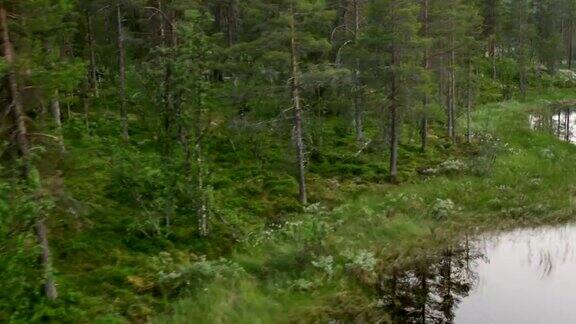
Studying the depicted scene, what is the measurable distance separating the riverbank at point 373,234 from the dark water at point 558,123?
36.3 ft

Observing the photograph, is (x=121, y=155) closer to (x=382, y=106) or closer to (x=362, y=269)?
(x=362, y=269)

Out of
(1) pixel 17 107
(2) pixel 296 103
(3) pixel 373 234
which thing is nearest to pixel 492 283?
(3) pixel 373 234

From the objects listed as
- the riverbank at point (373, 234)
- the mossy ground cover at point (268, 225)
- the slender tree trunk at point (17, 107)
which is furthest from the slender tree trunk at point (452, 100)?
the slender tree trunk at point (17, 107)

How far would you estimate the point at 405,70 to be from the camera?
2438cm

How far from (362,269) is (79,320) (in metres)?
7.89

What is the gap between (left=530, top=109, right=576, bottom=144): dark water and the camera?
4152 centimetres

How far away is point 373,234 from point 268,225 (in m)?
3.92

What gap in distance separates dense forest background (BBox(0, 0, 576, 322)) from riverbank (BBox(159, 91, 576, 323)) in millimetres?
919

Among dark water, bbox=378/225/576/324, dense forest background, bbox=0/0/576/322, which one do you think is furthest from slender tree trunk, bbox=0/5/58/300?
dark water, bbox=378/225/576/324

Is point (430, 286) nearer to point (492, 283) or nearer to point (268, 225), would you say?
point (492, 283)

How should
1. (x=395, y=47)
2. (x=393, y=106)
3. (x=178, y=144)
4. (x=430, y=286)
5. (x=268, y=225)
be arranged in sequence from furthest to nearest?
(x=393, y=106) → (x=395, y=47) → (x=268, y=225) → (x=178, y=144) → (x=430, y=286)

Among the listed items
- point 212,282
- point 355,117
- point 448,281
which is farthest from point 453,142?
point 212,282

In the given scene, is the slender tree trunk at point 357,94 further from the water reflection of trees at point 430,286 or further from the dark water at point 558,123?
the dark water at point 558,123

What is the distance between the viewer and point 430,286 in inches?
635
